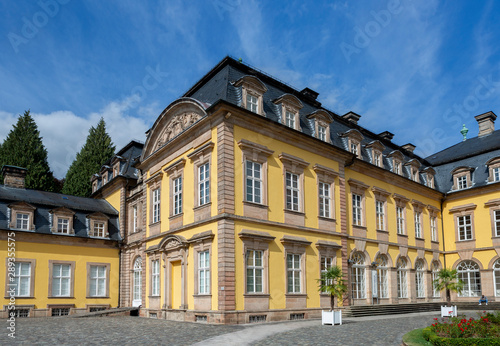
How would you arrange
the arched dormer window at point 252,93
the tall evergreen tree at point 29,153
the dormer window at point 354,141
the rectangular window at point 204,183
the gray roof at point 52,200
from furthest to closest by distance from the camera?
the tall evergreen tree at point 29,153 < the gray roof at point 52,200 < the dormer window at point 354,141 < the arched dormer window at point 252,93 < the rectangular window at point 204,183

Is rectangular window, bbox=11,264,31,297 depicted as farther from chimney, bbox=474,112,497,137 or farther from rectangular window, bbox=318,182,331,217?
chimney, bbox=474,112,497,137

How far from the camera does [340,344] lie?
43.1ft

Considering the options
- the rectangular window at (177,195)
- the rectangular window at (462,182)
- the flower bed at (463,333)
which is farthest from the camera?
the rectangular window at (462,182)

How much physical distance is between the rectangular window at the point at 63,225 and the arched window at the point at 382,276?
19.7m

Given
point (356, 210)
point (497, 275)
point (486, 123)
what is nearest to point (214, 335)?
point (356, 210)

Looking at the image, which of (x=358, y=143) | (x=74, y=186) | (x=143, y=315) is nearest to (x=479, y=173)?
(x=358, y=143)

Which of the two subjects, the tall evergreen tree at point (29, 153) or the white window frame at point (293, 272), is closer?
the white window frame at point (293, 272)

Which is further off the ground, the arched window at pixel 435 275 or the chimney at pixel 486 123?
the chimney at pixel 486 123

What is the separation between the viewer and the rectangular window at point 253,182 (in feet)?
70.8

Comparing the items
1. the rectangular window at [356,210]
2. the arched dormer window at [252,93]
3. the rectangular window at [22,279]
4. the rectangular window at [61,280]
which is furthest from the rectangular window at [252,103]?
the rectangular window at [22,279]

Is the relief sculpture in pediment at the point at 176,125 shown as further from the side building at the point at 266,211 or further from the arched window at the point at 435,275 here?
the arched window at the point at 435,275

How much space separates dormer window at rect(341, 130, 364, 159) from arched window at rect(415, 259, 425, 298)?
32.7 feet

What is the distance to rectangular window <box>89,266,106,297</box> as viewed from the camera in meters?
30.7

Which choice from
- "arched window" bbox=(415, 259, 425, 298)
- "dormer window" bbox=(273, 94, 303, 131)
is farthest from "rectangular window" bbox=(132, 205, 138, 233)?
"arched window" bbox=(415, 259, 425, 298)
